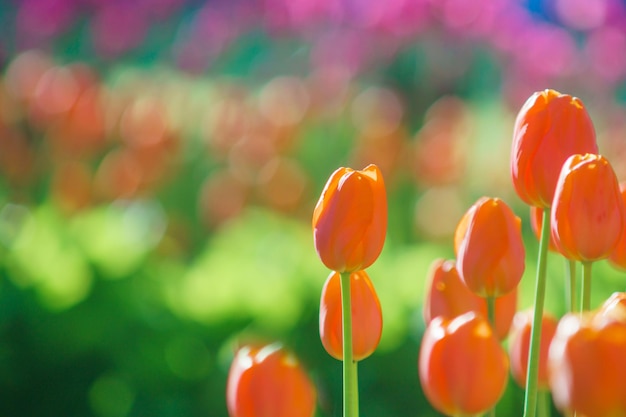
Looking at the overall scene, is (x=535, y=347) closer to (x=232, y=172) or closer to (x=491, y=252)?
(x=491, y=252)

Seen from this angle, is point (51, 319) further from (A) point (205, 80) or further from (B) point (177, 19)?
(B) point (177, 19)

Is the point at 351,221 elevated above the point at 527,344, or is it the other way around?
the point at 351,221

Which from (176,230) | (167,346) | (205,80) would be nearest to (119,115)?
(176,230)

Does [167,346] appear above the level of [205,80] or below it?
below

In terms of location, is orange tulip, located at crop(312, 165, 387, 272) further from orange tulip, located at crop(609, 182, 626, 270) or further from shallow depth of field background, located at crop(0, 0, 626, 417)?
shallow depth of field background, located at crop(0, 0, 626, 417)

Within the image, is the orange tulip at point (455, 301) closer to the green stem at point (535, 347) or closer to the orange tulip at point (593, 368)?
the green stem at point (535, 347)

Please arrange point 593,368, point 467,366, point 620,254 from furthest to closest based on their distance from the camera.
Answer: point 620,254
point 467,366
point 593,368

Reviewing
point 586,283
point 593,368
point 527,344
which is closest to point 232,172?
point 527,344
